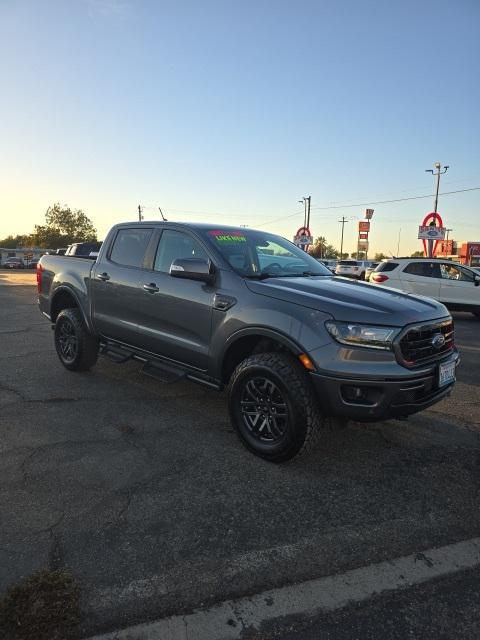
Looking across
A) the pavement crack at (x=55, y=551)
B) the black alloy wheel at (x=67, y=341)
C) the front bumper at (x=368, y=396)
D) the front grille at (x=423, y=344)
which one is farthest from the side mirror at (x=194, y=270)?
the black alloy wheel at (x=67, y=341)

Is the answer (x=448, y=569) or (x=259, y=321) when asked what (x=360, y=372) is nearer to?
(x=259, y=321)

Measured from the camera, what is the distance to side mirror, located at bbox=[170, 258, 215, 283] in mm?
3832

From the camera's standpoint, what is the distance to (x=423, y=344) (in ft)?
11.2

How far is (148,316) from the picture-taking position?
458 centimetres

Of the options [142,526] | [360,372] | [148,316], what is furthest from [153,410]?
[360,372]

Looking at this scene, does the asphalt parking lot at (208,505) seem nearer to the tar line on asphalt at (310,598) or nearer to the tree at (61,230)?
the tar line on asphalt at (310,598)

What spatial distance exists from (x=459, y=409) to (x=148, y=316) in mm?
3354

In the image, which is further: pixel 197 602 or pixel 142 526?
pixel 142 526

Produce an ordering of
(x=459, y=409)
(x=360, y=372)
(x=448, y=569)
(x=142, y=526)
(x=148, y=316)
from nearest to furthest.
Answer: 1. (x=448, y=569)
2. (x=142, y=526)
3. (x=360, y=372)
4. (x=148, y=316)
5. (x=459, y=409)

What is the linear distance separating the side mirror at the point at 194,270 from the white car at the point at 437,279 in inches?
382

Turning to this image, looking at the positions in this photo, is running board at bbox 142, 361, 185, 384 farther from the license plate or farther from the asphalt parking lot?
the license plate

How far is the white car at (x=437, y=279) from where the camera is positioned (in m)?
12.7

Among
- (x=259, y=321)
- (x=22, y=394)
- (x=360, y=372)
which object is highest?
(x=259, y=321)

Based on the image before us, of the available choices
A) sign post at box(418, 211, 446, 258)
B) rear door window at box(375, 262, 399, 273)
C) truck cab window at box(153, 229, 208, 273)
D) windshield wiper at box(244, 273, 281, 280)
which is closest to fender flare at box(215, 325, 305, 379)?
windshield wiper at box(244, 273, 281, 280)
